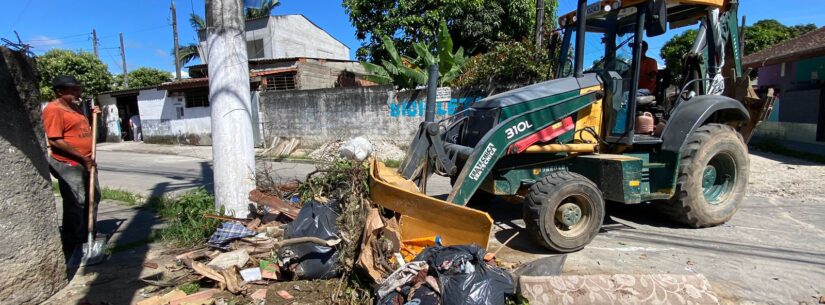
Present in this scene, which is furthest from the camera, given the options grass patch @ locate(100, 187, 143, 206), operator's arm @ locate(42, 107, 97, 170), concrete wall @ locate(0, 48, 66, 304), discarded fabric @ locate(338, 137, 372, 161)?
grass patch @ locate(100, 187, 143, 206)

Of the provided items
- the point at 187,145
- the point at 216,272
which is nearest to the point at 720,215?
the point at 216,272

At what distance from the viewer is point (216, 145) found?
518cm

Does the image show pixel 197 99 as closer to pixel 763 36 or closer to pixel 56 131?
pixel 56 131

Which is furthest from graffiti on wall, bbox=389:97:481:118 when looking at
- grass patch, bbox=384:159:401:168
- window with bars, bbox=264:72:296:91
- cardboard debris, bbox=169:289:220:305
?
cardboard debris, bbox=169:289:220:305

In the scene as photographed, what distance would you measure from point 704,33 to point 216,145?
18.8 ft

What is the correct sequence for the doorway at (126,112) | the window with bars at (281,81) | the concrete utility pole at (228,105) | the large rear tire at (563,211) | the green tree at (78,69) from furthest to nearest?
the doorway at (126,112) < the green tree at (78,69) < the window with bars at (281,81) < the concrete utility pole at (228,105) < the large rear tire at (563,211)

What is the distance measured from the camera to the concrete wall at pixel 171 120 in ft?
61.9

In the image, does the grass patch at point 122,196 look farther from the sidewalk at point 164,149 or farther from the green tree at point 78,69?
the green tree at point 78,69

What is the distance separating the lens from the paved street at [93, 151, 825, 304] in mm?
3785

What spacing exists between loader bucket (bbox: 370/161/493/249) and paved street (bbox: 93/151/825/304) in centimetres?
74

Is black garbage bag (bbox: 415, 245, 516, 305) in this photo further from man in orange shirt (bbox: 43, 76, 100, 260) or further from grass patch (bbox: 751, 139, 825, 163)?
grass patch (bbox: 751, 139, 825, 163)

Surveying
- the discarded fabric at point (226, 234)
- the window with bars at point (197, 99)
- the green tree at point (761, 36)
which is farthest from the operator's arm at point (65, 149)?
the green tree at point (761, 36)

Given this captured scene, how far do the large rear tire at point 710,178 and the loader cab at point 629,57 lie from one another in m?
0.42

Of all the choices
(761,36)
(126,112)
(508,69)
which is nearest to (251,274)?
(508,69)
